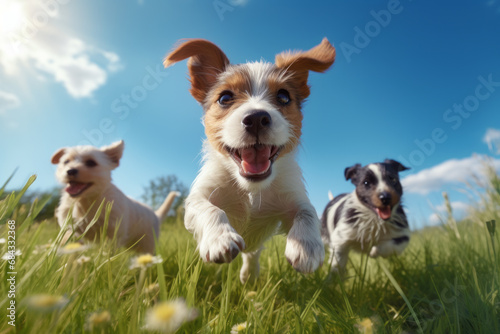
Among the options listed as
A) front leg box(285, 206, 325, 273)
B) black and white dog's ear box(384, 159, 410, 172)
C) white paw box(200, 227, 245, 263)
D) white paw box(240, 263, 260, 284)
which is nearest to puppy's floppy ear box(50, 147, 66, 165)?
white paw box(240, 263, 260, 284)

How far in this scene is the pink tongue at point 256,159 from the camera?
2.37 meters

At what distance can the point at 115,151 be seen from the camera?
4.89 m

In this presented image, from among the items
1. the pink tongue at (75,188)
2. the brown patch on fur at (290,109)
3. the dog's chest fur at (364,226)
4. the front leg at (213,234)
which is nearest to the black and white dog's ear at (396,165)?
the dog's chest fur at (364,226)

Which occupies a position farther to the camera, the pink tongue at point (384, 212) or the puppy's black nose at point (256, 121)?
the pink tongue at point (384, 212)

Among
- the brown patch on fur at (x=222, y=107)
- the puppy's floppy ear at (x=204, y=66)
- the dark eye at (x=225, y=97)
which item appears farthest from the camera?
the puppy's floppy ear at (x=204, y=66)

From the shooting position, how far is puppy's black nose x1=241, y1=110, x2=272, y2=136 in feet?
7.23

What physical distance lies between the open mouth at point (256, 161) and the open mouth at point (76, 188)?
2887mm

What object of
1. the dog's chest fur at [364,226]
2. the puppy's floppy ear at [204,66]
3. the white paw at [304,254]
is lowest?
the white paw at [304,254]

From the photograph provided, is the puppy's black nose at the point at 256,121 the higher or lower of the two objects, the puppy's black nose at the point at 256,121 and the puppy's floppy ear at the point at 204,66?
the lower

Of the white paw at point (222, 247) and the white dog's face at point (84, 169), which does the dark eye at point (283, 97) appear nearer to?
the white paw at point (222, 247)

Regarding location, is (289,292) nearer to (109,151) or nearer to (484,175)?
(109,151)

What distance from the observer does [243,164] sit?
2389 mm

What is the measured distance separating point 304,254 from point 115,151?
153 inches

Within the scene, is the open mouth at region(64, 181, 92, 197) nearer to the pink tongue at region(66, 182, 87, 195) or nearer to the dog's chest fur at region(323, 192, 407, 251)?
the pink tongue at region(66, 182, 87, 195)
